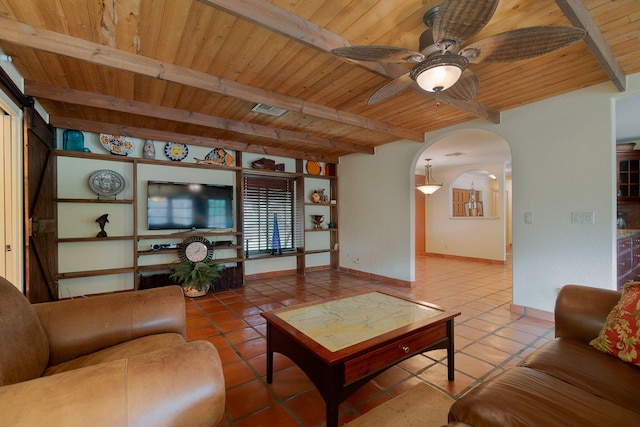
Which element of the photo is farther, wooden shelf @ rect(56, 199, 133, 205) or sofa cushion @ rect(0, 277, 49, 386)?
wooden shelf @ rect(56, 199, 133, 205)

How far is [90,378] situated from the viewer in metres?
0.80

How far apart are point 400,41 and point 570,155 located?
2.26m

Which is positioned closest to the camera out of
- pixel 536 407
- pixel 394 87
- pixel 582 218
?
pixel 536 407

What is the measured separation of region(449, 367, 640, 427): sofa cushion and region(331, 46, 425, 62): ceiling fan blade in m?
1.71

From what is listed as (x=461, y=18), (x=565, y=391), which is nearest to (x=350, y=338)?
(x=565, y=391)

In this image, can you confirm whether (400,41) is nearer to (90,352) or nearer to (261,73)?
(261,73)

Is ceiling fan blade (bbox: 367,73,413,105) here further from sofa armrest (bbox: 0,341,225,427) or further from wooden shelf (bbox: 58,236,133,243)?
wooden shelf (bbox: 58,236,133,243)

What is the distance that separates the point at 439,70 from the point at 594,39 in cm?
115

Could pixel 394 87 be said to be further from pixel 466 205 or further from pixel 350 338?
pixel 466 205

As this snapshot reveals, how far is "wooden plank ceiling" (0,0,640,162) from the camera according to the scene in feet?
5.30

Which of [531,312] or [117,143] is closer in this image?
[531,312]

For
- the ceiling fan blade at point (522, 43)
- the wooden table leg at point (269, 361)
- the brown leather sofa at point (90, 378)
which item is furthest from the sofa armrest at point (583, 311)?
the brown leather sofa at point (90, 378)

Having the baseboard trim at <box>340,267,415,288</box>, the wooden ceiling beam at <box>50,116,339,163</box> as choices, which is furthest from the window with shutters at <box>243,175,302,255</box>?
the baseboard trim at <box>340,267,415,288</box>

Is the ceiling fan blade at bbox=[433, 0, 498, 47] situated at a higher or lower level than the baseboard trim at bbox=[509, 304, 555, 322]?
higher
